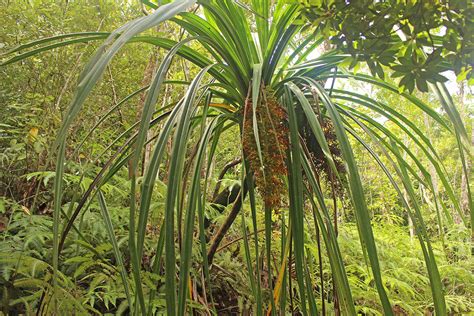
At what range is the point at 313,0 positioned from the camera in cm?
64

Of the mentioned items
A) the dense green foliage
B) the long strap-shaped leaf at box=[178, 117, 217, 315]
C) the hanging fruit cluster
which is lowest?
the long strap-shaped leaf at box=[178, 117, 217, 315]

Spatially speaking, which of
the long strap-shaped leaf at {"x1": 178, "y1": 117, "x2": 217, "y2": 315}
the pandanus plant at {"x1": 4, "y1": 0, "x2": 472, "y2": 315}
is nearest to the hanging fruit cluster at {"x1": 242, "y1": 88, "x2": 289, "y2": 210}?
the pandanus plant at {"x1": 4, "y1": 0, "x2": 472, "y2": 315}

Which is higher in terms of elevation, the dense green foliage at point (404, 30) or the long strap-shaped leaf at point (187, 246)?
the dense green foliage at point (404, 30)

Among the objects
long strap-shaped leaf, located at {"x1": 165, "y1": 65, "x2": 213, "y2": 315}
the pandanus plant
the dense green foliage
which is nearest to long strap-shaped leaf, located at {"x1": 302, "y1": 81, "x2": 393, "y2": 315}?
the pandanus plant

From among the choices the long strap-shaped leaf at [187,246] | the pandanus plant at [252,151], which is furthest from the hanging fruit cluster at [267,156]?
the long strap-shaped leaf at [187,246]

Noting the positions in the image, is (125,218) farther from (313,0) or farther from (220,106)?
(313,0)

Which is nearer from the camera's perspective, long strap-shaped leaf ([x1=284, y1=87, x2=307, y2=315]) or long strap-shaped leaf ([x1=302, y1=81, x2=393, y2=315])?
long strap-shaped leaf ([x1=302, y1=81, x2=393, y2=315])

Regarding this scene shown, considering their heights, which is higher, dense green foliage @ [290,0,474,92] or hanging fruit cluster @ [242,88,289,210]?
dense green foliage @ [290,0,474,92]

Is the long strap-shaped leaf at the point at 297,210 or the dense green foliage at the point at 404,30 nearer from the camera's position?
the dense green foliage at the point at 404,30

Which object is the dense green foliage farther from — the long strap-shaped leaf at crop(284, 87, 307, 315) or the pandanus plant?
the long strap-shaped leaf at crop(284, 87, 307, 315)

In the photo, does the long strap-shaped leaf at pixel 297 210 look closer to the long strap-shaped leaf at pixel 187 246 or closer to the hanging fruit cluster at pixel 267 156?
the hanging fruit cluster at pixel 267 156

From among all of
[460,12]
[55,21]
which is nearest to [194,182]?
[460,12]

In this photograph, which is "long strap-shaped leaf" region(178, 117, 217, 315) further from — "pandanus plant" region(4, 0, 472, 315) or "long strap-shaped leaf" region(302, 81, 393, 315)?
"long strap-shaped leaf" region(302, 81, 393, 315)

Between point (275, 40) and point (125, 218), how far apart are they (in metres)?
0.78
